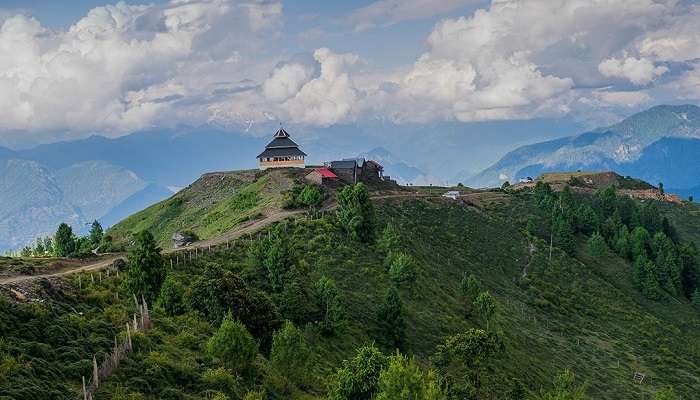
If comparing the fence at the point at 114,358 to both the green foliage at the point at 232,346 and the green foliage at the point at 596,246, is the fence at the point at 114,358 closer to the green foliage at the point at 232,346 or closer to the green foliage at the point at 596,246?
the green foliage at the point at 232,346

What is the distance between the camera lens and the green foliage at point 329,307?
64250 millimetres

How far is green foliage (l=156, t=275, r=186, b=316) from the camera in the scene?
51000 mm

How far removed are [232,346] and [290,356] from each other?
7.03 meters

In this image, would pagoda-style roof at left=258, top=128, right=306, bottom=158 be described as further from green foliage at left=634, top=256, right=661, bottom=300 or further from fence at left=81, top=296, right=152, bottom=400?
fence at left=81, top=296, right=152, bottom=400

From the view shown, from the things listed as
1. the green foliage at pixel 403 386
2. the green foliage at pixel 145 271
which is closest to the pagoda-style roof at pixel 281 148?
the green foliage at pixel 145 271

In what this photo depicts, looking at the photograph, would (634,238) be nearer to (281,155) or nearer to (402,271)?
(281,155)

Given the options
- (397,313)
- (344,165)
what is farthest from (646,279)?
(397,313)

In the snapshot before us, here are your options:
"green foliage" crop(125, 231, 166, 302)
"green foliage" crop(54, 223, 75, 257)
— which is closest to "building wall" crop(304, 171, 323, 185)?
"green foliage" crop(54, 223, 75, 257)

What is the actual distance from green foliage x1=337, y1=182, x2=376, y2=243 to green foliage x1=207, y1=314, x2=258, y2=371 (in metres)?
52.4

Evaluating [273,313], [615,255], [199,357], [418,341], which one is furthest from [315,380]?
[615,255]

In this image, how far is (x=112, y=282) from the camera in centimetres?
5400

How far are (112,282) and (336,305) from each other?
22.5 m

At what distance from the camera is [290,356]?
4712cm

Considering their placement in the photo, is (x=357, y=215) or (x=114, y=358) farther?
(x=357, y=215)
